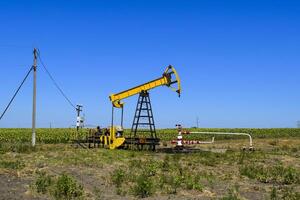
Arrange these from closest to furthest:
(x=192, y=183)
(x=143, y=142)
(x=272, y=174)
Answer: (x=192, y=183) → (x=272, y=174) → (x=143, y=142)

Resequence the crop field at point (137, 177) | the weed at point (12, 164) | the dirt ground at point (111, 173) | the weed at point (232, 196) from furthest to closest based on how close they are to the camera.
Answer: the weed at point (12, 164), the dirt ground at point (111, 173), the crop field at point (137, 177), the weed at point (232, 196)

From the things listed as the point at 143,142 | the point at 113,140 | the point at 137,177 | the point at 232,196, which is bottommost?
the point at 232,196

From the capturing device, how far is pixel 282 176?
15156mm

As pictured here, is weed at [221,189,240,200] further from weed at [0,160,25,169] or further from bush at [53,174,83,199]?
weed at [0,160,25,169]

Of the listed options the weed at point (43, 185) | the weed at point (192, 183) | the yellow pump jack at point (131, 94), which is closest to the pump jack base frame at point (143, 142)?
the yellow pump jack at point (131, 94)

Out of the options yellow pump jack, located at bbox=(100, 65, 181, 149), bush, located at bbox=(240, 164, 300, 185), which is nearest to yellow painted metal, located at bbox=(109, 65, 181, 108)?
yellow pump jack, located at bbox=(100, 65, 181, 149)

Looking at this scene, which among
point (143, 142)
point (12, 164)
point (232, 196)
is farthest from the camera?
point (143, 142)

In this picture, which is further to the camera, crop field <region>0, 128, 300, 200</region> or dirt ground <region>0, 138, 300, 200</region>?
dirt ground <region>0, 138, 300, 200</region>

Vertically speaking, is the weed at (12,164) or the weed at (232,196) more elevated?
the weed at (12,164)

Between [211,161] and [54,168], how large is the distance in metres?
6.15

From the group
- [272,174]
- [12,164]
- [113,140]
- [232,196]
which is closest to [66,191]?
[232,196]

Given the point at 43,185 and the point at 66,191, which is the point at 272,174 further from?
the point at 43,185

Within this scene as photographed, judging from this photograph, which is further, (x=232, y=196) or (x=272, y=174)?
(x=272, y=174)

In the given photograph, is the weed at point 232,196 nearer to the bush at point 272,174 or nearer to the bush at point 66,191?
the bush at point 272,174
